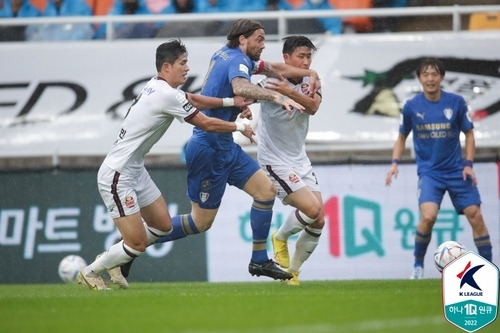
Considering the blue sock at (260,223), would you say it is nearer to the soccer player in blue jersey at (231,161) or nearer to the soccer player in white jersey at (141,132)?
the soccer player in blue jersey at (231,161)

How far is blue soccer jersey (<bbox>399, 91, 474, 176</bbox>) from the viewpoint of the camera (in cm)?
1302

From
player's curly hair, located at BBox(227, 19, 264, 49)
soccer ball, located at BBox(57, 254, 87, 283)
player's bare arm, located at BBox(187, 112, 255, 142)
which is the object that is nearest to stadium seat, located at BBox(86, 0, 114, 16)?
soccer ball, located at BBox(57, 254, 87, 283)

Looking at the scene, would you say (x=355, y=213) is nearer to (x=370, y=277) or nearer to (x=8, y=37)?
(x=370, y=277)

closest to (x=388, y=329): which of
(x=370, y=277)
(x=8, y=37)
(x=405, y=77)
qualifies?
(x=370, y=277)

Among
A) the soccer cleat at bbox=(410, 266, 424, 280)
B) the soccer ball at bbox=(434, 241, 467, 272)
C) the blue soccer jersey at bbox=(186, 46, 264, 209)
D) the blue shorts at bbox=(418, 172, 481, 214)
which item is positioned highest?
the blue soccer jersey at bbox=(186, 46, 264, 209)

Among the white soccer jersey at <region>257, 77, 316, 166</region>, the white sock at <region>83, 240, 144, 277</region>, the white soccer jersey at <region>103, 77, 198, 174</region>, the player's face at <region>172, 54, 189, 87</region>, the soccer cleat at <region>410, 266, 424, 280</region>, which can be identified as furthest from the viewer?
the soccer cleat at <region>410, 266, 424, 280</region>

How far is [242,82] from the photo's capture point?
11.0 meters

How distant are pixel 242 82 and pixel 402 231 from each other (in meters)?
4.36

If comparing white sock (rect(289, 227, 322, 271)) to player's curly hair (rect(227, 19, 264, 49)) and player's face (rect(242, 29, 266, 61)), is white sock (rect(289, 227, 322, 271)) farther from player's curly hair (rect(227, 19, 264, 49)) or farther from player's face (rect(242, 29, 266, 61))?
player's curly hair (rect(227, 19, 264, 49))

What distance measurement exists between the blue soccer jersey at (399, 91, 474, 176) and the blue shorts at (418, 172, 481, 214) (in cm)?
9

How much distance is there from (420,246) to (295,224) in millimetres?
1903

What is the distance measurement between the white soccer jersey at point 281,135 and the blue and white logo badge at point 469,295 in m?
3.06

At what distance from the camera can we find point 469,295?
8.82 meters

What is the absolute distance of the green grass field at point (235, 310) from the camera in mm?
7988
